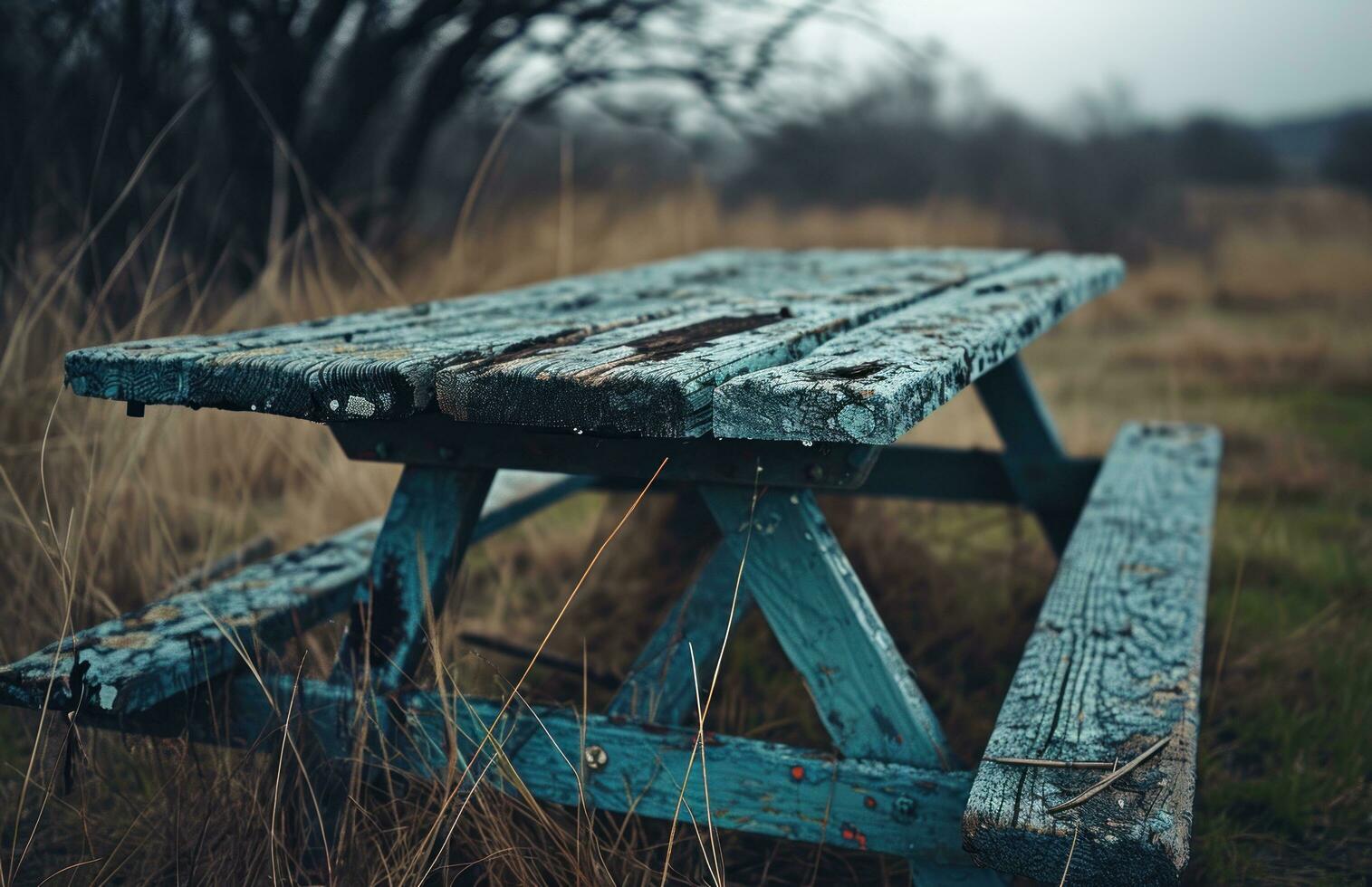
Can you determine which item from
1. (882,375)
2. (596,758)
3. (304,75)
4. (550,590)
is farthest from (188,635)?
(304,75)

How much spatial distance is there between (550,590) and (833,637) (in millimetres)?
1574

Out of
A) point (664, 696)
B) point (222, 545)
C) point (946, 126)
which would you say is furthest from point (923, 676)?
point (946, 126)

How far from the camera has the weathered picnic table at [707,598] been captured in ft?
3.09

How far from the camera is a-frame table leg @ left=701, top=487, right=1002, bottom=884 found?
3.87ft

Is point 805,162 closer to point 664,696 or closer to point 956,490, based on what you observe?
point 956,490

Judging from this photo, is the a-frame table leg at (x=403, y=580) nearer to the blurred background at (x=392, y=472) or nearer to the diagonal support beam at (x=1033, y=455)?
the blurred background at (x=392, y=472)

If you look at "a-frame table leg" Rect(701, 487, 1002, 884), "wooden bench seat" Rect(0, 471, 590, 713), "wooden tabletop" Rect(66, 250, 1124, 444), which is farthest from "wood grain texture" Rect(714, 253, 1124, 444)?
"wooden bench seat" Rect(0, 471, 590, 713)

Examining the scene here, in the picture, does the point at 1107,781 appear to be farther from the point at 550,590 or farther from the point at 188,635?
the point at 550,590

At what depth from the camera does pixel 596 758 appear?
1280 mm

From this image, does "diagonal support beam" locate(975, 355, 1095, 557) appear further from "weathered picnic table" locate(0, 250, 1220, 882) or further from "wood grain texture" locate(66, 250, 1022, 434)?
"wood grain texture" locate(66, 250, 1022, 434)

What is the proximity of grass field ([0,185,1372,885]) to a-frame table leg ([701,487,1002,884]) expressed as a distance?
9.5 inches

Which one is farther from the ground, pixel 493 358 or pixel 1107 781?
pixel 493 358

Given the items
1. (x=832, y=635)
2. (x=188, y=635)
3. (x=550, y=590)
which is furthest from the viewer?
(x=550, y=590)

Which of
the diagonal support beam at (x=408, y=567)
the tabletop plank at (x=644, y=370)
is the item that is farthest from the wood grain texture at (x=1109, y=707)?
the diagonal support beam at (x=408, y=567)
